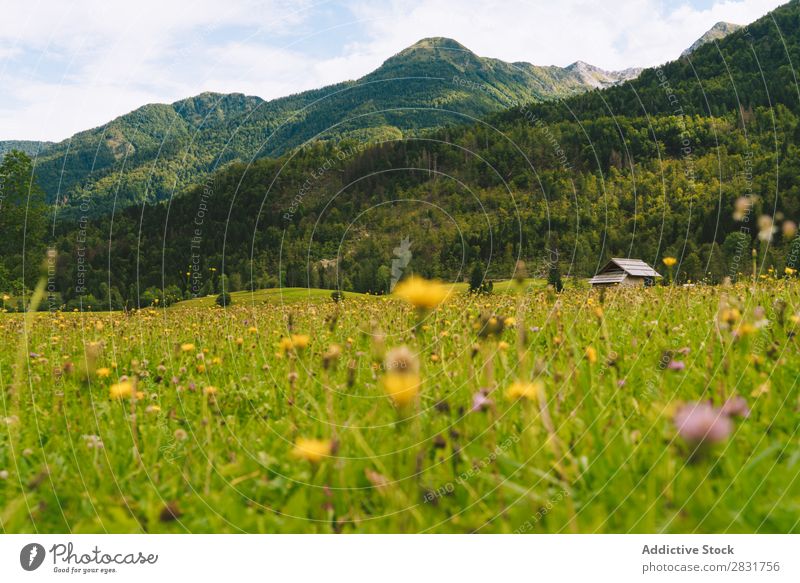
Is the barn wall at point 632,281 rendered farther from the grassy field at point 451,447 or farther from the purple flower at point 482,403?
the purple flower at point 482,403

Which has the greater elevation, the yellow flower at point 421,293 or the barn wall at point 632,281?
the yellow flower at point 421,293

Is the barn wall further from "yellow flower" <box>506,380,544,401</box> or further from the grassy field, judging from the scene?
"yellow flower" <box>506,380,544,401</box>

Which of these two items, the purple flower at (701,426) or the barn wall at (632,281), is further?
the barn wall at (632,281)

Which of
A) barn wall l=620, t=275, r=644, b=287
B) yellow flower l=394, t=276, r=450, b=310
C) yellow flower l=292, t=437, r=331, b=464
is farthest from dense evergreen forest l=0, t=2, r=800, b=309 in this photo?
yellow flower l=292, t=437, r=331, b=464

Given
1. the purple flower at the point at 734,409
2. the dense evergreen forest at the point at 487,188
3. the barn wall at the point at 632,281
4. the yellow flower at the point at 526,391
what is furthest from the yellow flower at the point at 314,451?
the dense evergreen forest at the point at 487,188

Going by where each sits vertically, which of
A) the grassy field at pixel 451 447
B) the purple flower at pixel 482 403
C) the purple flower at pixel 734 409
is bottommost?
the grassy field at pixel 451 447

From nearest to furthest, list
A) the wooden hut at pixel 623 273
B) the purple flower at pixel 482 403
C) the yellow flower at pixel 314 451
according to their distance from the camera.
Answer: the yellow flower at pixel 314 451 < the purple flower at pixel 482 403 < the wooden hut at pixel 623 273

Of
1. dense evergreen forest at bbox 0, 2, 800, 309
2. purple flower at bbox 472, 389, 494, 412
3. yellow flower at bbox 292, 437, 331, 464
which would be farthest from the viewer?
dense evergreen forest at bbox 0, 2, 800, 309

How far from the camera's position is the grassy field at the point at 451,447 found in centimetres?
206

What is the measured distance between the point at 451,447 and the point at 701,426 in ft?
3.39

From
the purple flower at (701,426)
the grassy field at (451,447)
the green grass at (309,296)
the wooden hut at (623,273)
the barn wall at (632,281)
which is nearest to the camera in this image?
the purple flower at (701,426)

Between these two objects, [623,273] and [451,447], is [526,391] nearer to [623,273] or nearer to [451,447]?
[451,447]

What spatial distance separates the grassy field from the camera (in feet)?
6.77

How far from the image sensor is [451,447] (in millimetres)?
2559
